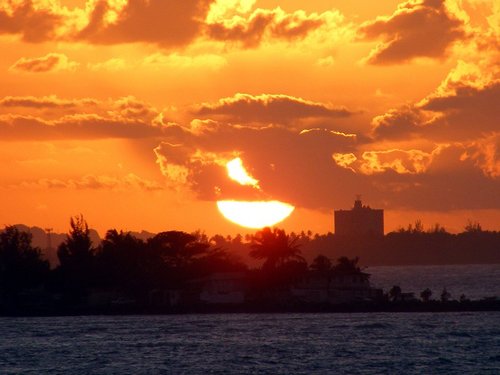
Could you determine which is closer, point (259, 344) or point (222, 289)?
point (259, 344)

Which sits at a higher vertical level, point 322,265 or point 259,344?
point 322,265

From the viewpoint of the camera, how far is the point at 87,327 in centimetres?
16150

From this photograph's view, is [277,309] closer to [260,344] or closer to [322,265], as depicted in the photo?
[322,265]

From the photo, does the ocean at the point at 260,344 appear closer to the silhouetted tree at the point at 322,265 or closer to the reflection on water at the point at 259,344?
the reflection on water at the point at 259,344

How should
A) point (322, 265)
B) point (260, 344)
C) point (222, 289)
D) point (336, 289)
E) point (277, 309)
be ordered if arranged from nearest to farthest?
point (260, 344) → point (277, 309) → point (336, 289) → point (322, 265) → point (222, 289)

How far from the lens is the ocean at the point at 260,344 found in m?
112

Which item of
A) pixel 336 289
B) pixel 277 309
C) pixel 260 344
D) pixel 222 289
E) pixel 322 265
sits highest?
pixel 322 265

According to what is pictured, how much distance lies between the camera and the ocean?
11169 cm

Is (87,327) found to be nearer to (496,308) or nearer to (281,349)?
(281,349)

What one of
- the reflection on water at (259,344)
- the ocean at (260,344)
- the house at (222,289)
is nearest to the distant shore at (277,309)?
the house at (222,289)

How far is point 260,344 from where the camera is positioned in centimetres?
13175

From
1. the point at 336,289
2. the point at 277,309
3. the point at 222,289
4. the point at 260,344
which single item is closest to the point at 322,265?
the point at 336,289

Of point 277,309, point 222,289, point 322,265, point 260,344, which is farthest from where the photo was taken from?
point 222,289

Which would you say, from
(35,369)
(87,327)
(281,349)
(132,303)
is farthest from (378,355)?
(132,303)
